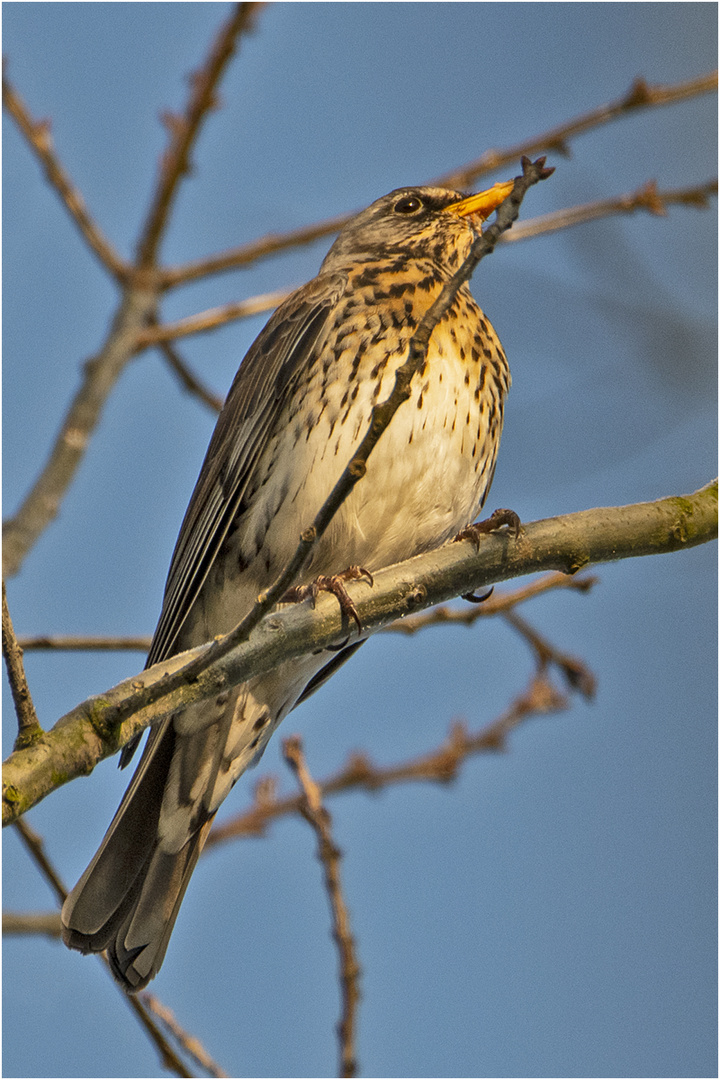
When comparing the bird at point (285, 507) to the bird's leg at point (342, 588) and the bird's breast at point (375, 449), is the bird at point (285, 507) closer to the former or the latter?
the bird's breast at point (375, 449)

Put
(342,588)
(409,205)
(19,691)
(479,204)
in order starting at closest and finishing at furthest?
(19,691), (342,588), (479,204), (409,205)

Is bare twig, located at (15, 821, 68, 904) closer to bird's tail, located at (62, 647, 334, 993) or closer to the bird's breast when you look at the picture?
bird's tail, located at (62, 647, 334, 993)

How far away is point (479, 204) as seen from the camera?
175 inches

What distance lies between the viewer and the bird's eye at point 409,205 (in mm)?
4633

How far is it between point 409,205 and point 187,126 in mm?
1116

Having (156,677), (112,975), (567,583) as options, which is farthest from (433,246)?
(112,975)

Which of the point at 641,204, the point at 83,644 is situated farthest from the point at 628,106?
the point at 83,644

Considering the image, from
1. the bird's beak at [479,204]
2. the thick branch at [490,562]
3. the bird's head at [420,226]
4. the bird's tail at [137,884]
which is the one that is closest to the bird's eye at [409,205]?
the bird's head at [420,226]

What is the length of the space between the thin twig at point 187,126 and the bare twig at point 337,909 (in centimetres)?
191

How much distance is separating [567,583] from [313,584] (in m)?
1.13

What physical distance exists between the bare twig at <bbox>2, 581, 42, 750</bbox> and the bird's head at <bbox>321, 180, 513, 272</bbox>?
8.07ft

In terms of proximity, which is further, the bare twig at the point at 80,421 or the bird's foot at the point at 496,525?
the bare twig at the point at 80,421

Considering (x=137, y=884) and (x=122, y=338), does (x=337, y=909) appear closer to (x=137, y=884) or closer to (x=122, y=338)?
(x=137, y=884)

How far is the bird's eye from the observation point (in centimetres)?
463
